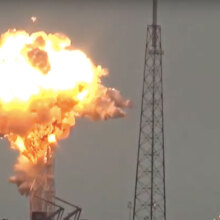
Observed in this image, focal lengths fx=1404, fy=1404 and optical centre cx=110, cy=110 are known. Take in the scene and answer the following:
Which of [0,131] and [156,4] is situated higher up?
[156,4]

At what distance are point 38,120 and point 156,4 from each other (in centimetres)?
3984

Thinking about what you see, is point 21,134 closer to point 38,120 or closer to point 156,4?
point 38,120

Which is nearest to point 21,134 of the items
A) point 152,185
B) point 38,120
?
point 38,120

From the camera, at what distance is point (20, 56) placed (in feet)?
469

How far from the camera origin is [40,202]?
143250 mm

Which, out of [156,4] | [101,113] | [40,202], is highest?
[156,4]

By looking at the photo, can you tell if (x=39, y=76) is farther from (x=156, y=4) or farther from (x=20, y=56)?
(x=156, y=4)

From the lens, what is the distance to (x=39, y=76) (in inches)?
5615

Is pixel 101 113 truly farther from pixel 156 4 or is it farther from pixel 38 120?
pixel 156 4

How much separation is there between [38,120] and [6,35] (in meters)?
9.89

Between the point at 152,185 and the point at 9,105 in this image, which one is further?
the point at 152,185

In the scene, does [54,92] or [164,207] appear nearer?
[54,92]

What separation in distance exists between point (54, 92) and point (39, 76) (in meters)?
2.24

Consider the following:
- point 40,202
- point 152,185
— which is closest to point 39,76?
point 40,202
